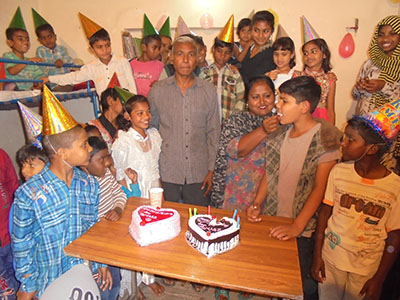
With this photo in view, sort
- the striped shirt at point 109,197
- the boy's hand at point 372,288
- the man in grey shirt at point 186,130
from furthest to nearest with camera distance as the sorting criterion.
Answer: the man in grey shirt at point 186,130 < the striped shirt at point 109,197 < the boy's hand at point 372,288

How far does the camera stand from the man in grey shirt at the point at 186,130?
242 cm

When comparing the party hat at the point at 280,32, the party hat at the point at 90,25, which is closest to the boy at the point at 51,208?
the party hat at the point at 90,25

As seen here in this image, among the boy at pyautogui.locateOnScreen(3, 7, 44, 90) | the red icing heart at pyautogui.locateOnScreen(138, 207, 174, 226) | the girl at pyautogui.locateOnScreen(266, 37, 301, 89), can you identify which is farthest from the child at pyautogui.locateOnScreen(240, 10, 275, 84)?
the boy at pyautogui.locateOnScreen(3, 7, 44, 90)

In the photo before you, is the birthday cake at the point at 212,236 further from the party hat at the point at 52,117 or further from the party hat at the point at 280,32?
the party hat at the point at 280,32

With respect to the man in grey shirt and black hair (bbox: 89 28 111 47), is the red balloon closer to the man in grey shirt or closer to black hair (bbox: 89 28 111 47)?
the man in grey shirt

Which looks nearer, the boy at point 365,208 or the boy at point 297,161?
the boy at point 365,208

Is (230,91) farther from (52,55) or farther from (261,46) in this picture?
(52,55)

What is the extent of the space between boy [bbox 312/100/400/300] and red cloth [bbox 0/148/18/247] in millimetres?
2437

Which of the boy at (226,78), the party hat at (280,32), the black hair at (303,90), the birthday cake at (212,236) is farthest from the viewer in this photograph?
the party hat at (280,32)

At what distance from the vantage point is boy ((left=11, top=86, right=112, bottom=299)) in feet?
5.02

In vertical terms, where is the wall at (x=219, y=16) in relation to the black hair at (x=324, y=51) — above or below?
above

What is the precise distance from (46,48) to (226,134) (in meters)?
4.47

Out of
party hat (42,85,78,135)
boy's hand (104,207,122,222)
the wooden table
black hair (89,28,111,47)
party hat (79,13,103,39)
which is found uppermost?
party hat (79,13,103,39)

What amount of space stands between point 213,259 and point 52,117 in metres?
1.23
